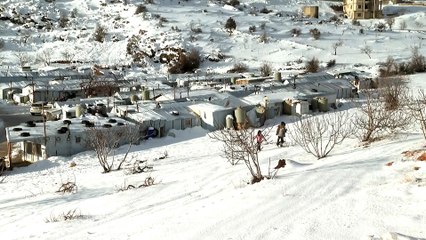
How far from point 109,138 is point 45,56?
44849mm

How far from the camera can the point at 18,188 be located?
52.5 feet

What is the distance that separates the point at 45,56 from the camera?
2436 inches

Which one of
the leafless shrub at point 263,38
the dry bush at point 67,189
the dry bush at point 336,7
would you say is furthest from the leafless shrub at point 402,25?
the dry bush at point 67,189

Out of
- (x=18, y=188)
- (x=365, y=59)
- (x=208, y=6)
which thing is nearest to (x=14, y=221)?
(x=18, y=188)

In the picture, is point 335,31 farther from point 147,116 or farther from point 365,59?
point 147,116

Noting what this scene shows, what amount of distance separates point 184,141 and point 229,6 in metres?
65.0

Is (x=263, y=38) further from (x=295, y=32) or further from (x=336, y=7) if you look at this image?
(x=336, y=7)

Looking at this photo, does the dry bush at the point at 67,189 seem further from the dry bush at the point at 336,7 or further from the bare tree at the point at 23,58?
the dry bush at the point at 336,7

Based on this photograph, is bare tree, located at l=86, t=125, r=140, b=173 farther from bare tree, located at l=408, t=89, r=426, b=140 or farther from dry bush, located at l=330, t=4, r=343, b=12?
dry bush, located at l=330, t=4, r=343, b=12

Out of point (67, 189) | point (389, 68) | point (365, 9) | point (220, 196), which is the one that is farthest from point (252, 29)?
point (220, 196)

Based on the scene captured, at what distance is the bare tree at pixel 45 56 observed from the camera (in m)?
60.0

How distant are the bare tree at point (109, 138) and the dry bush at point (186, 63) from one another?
109 feet

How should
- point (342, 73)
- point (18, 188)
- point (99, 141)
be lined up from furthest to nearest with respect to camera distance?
point (342, 73)
point (99, 141)
point (18, 188)

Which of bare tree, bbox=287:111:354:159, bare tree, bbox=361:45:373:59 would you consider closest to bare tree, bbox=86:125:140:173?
bare tree, bbox=287:111:354:159
